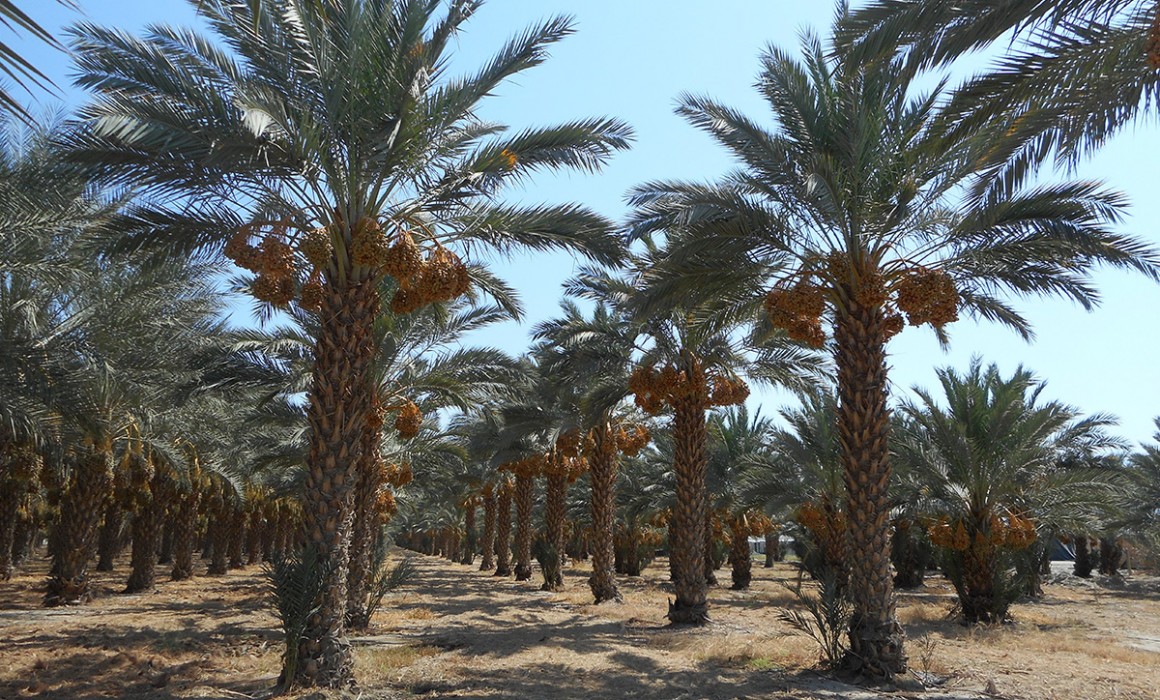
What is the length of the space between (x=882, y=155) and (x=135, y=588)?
22.4 meters

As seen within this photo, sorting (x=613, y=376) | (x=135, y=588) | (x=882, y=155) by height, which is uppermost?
(x=882, y=155)

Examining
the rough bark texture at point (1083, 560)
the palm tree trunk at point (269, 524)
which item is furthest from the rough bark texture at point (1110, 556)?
the palm tree trunk at point (269, 524)

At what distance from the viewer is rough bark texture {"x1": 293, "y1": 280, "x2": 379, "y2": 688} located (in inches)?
345

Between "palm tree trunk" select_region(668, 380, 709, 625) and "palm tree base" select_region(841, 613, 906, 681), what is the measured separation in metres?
5.80

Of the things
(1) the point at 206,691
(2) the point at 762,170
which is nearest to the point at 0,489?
(1) the point at 206,691

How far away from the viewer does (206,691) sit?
9094 millimetres

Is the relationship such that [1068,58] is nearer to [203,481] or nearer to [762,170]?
[762,170]

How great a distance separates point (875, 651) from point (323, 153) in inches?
348

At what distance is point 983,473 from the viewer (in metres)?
18.2

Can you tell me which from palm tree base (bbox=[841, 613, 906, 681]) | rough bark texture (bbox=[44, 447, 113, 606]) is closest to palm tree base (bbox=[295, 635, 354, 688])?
palm tree base (bbox=[841, 613, 906, 681])

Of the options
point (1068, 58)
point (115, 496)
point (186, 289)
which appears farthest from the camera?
point (115, 496)

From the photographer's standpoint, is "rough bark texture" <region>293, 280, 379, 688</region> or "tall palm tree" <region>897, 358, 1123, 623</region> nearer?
"rough bark texture" <region>293, 280, 379, 688</region>

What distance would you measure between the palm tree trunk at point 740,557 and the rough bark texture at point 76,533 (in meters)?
21.2

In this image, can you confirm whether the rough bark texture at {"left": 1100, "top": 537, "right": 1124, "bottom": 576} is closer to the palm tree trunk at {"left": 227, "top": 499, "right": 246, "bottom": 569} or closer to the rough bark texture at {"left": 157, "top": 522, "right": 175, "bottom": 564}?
the palm tree trunk at {"left": 227, "top": 499, "right": 246, "bottom": 569}
